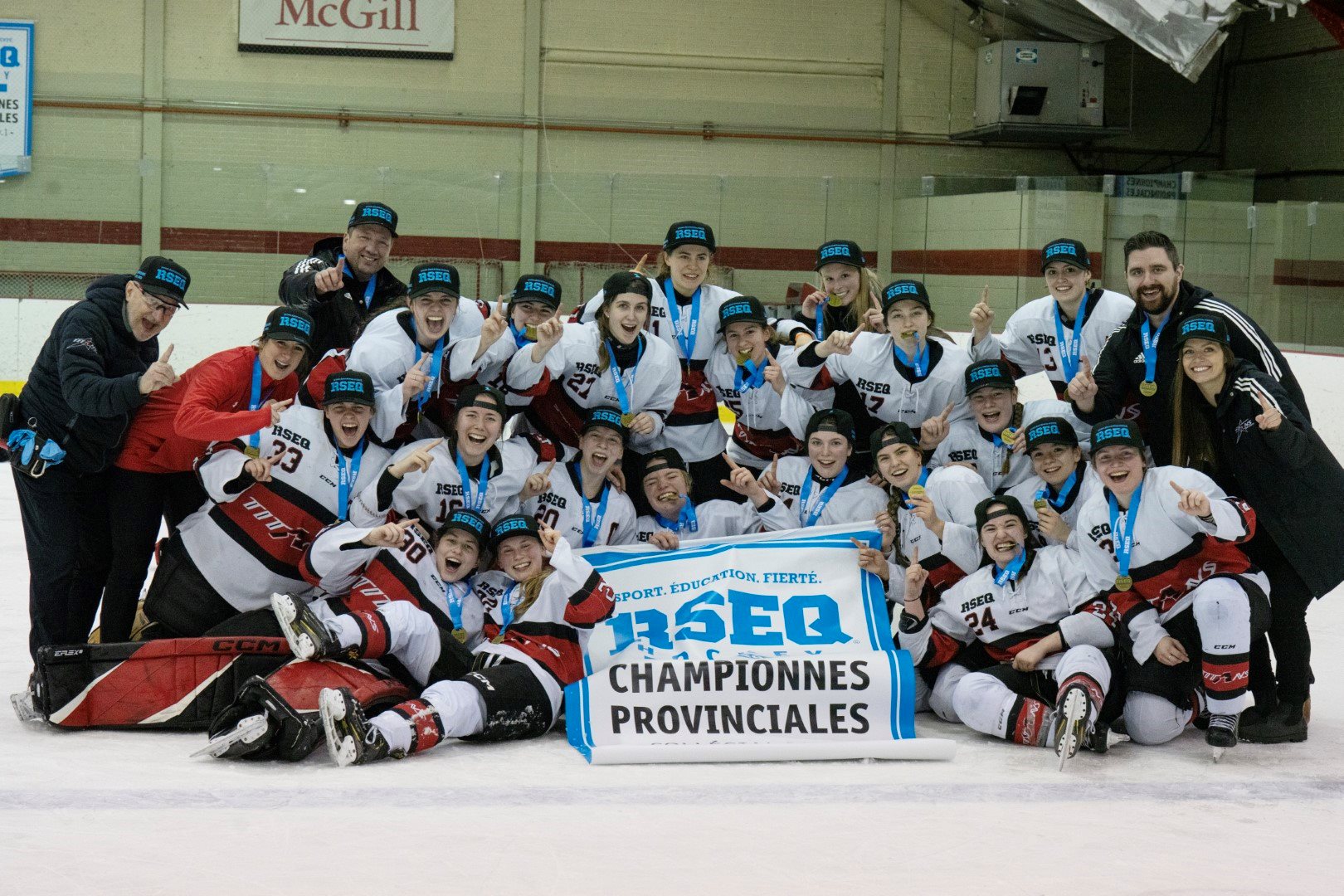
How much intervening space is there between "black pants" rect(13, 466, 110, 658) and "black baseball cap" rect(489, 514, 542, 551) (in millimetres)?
1314

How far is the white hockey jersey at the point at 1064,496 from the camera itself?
14.6 ft

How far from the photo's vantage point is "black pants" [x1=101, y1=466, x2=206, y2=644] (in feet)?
14.0

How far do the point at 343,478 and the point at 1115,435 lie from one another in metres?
2.53

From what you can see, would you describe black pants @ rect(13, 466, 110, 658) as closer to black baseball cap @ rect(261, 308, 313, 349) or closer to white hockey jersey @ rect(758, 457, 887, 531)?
black baseball cap @ rect(261, 308, 313, 349)

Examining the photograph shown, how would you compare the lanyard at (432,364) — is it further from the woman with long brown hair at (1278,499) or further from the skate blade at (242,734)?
the woman with long brown hair at (1278,499)

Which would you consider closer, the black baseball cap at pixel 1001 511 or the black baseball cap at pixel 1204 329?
the black baseball cap at pixel 1204 329

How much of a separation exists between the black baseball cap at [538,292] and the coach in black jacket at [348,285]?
0.47 metres

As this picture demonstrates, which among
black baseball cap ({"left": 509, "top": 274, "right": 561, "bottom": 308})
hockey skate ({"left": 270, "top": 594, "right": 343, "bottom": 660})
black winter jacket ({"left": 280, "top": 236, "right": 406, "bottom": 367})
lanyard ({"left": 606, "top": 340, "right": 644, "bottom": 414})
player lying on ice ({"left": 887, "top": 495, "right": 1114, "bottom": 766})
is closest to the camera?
hockey skate ({"left": 270, "top": 594, "right": 343, "bottom": 660})

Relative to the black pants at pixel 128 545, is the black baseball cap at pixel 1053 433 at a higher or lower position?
higher

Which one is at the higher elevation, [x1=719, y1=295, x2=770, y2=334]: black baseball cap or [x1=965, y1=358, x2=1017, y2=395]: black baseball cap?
[x1=719, y1=295, x2=770, y2=334]: black baseball cap

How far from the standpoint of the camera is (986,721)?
4.07 m

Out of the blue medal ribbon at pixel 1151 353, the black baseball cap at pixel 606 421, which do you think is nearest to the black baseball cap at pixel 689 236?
the black baseball cap at pixel 606 421

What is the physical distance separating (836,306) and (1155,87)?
1308cm

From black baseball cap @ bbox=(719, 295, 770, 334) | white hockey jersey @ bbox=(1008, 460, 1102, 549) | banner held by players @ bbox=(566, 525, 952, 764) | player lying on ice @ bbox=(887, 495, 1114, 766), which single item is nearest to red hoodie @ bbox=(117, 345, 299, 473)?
banner held by players @ bbox=(566, 525, 952, 764)
